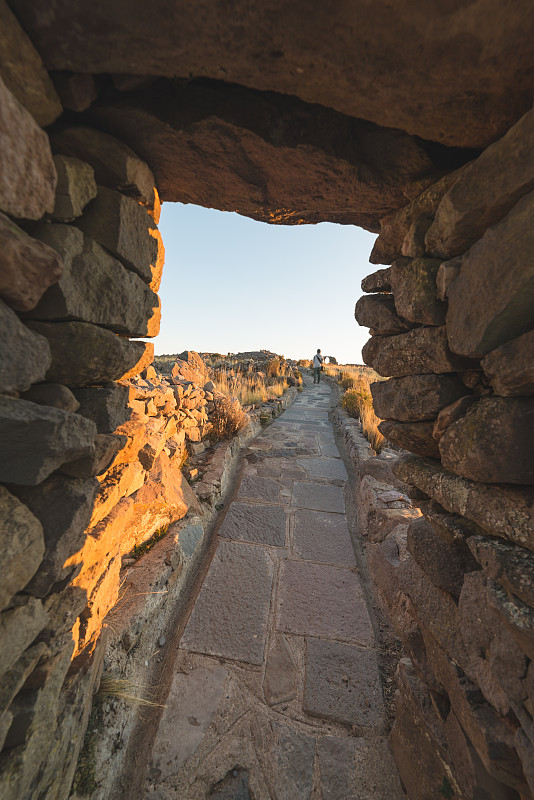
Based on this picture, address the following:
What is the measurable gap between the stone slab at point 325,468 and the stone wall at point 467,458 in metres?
3.11

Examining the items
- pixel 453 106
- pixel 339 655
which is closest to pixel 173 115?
pixel 453 106

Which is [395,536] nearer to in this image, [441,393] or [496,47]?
[441,393]

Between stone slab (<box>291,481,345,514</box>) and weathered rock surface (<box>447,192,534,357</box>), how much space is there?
3138mm

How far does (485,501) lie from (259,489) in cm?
330

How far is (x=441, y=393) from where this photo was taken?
4.84ft

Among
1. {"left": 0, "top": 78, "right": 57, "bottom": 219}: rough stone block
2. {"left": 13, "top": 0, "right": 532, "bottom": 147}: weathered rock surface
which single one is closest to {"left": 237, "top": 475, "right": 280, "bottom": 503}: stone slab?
{"left": 0, "top": 78, "right": 57, "bottom": 219}: rough stone block

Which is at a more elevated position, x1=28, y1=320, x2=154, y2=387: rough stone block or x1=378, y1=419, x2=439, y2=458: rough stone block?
x1=28, y1=320, x2=154, y2=387: rough stone block

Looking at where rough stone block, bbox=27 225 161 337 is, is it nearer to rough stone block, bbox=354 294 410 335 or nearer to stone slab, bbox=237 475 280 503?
rough stone block, bbox=354 294 410 335

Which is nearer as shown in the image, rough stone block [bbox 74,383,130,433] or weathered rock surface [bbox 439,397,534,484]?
weathered rock surface [bbox 439,397,534,484]

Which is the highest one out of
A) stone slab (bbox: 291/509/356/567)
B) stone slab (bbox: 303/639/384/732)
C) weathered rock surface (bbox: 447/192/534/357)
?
weathered rock surface (bbox: 447/192/534/357)

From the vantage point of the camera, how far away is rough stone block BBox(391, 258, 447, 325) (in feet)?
4.80

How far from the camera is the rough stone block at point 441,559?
1405mm

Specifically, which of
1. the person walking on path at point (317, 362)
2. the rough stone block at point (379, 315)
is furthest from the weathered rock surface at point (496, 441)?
the person walking on path at point (317, 362)

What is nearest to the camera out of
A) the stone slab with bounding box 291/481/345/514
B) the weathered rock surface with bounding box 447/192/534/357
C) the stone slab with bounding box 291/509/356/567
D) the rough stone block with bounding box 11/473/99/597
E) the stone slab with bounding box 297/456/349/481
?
the weathered rock surface with bounding box 447/192/534/357
